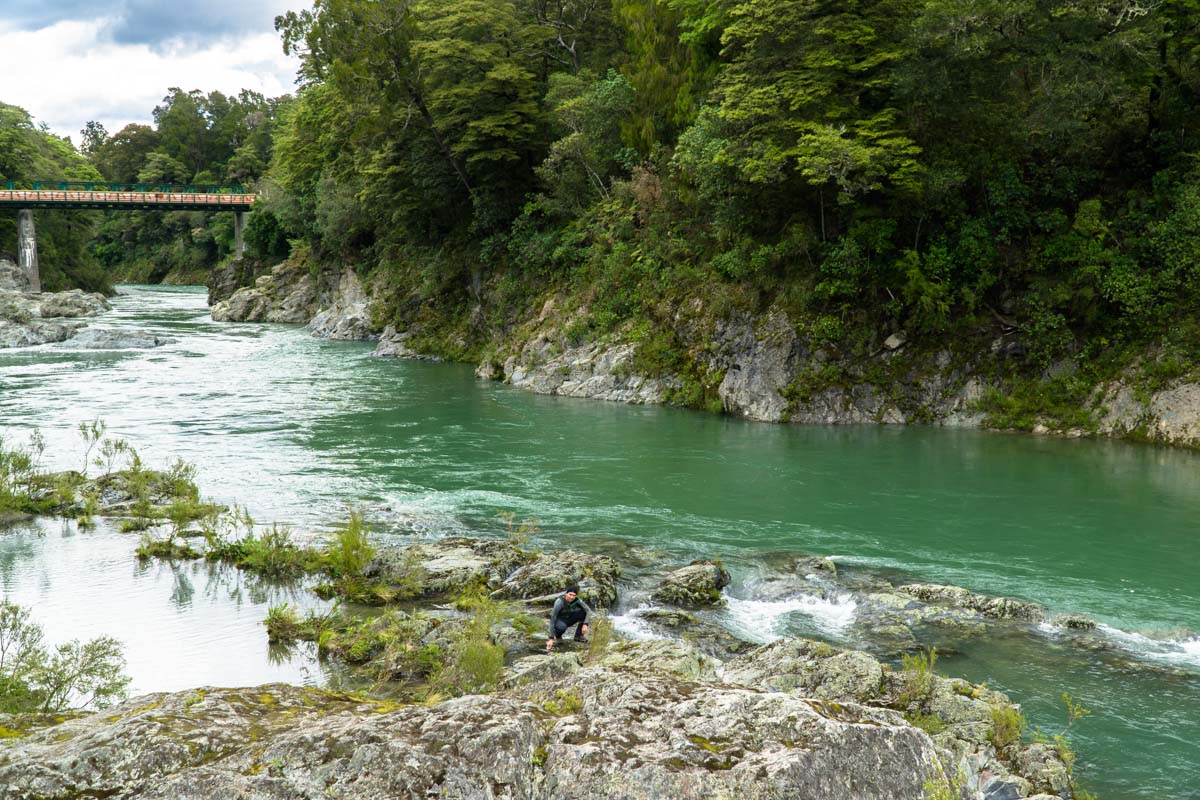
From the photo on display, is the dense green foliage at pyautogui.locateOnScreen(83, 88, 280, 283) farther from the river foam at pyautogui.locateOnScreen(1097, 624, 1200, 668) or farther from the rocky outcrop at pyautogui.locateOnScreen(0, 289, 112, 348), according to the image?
the river foam at pyautogui.locateOnScreen(1097, 624, 1200, 668)

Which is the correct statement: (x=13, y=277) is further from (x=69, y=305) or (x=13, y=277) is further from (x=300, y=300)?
(x=300, y=300)

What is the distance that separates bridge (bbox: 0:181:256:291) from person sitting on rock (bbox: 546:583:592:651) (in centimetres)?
7033

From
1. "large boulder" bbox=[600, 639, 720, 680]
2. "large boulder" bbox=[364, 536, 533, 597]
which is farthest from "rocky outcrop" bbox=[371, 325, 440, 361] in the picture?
"large boulder" bbox=[600, 639, 720, 680]

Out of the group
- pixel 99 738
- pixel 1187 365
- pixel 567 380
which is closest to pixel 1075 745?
pixel 99 738

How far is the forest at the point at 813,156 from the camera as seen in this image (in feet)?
72.6

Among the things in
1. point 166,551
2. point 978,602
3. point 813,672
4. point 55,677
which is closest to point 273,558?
point 166,551

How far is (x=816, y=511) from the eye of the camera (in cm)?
1689

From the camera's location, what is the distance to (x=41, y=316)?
55.1m

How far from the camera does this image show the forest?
22.1m

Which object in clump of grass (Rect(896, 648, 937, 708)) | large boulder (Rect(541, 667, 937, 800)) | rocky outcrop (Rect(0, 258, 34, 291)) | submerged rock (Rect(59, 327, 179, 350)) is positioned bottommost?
clump of grass (Rect(896, 648, 937, 708))

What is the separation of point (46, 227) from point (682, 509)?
76.6m

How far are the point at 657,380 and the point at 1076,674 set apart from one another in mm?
19404

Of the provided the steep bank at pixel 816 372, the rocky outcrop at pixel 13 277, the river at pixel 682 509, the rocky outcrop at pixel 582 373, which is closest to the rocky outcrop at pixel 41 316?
the rocky outcrop at pixel 13 277

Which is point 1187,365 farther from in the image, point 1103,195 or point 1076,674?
point 1076,674
